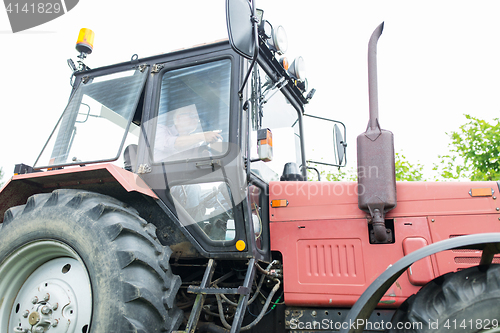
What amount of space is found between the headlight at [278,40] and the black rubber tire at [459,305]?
1.98 metres

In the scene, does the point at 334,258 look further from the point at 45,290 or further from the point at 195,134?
the point at 45,290

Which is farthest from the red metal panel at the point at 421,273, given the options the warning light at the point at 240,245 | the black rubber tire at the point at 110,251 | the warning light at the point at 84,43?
the warning light at the point at 84,43

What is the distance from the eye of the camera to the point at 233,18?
1929 mm

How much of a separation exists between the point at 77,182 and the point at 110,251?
2.54ft

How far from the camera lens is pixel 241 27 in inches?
77.7

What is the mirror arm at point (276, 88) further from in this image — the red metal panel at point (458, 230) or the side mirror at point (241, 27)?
the red metal panel at point (458, 230)

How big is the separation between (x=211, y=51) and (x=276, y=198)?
1.19 meters

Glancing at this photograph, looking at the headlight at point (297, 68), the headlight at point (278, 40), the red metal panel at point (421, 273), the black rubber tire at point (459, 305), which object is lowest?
the black rubber tire at point (459, 305)

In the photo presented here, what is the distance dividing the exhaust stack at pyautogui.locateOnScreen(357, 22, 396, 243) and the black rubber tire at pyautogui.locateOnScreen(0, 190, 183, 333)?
133 centimetres

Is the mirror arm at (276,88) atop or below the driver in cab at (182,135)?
atop

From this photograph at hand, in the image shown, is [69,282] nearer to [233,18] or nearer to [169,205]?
[169,205]

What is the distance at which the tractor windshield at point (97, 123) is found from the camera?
8.88ft

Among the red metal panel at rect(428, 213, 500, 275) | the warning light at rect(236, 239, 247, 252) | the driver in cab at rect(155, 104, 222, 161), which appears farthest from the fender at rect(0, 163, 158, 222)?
the red metal panel at rect(428, 213, 500, 275)

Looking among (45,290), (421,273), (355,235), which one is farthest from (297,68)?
(45,290)
